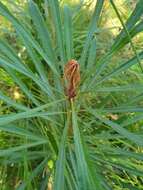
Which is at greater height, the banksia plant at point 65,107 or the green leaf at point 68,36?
the green leaf at point 68,36

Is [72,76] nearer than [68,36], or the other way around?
[72,76]

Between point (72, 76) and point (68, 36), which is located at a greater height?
point (68, 36)

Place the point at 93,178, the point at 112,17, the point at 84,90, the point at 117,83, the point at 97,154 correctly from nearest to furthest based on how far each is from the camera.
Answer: the point at 93,178
the point at 84,90
the point at 97,154
the point at 117,83
the point at 112,17

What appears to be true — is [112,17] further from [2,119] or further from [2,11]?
[2,119]

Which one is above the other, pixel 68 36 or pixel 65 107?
pixel 68 36

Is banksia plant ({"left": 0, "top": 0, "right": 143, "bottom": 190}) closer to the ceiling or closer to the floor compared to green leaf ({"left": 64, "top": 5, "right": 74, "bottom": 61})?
closer to the floor

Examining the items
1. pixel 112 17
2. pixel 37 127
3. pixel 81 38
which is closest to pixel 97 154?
pixel 37 127

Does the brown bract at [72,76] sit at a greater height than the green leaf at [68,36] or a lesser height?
lesser

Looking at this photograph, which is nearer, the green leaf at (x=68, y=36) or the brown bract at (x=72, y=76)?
the brown bract at (x=72, y=76)
